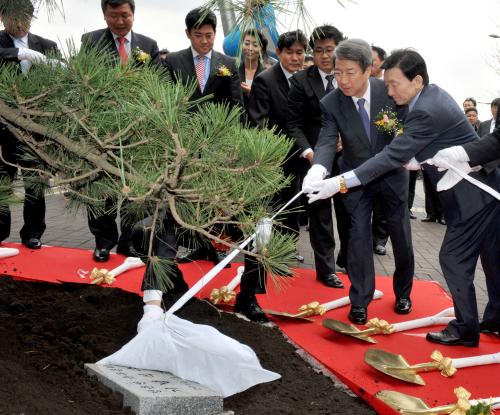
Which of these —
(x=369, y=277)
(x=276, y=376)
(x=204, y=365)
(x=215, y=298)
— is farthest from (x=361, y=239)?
(x=204, y=365)

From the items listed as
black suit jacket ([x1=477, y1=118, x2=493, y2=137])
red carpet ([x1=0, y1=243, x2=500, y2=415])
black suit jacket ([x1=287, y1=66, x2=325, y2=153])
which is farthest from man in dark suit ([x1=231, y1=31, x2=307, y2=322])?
black suit jacket ([x1=477, y1=118, x2=493, y2=137])

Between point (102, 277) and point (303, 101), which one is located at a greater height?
point (303, 101)

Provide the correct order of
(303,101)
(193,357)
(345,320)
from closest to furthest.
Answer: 1. (193,357)
2. (345,320)
3. (303,101)

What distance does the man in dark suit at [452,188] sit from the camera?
3.54 metres

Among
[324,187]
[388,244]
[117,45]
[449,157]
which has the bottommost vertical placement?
[388,244]

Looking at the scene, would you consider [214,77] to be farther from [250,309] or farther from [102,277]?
[250,309]

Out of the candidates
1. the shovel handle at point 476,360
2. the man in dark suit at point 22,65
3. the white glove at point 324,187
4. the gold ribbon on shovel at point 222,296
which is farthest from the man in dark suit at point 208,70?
the shovel handle at point 476,360

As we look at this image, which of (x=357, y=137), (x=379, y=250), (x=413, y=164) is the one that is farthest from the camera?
(x=379, y=250)

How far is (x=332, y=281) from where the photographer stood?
15.6 ft

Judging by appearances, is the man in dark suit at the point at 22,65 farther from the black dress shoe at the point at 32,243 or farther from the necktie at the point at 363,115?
the necktie at the point at 363,115

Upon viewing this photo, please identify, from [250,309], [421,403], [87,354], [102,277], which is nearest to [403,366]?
[421,403]

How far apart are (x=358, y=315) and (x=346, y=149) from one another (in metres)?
1.07

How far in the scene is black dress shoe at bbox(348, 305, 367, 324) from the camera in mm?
3918

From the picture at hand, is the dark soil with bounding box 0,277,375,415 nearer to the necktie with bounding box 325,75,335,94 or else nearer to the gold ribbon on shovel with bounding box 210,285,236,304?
the gold ribbon on shovel with bounding box 210,285,236,304
